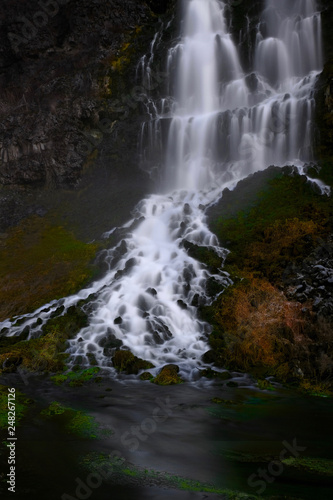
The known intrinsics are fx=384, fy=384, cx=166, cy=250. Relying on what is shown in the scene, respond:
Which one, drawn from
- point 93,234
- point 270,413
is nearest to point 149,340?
point 270,413

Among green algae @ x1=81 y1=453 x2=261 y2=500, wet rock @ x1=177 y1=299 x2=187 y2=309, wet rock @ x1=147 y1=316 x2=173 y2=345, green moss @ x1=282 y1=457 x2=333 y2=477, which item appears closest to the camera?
green algae @ x1=81 y1=453 x2=261 y2=500

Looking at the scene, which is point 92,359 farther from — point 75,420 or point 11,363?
point 75,420

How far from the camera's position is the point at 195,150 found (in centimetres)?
2684

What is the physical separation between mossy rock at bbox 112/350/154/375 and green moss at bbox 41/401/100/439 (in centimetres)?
295

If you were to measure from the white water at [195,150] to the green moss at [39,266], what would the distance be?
56.0 inches

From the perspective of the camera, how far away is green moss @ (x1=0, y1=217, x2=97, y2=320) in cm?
1681

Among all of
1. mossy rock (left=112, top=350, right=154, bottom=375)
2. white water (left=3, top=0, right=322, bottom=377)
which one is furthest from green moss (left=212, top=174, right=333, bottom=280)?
mossy rock (left=112, top=350, right=154, bottom=375)

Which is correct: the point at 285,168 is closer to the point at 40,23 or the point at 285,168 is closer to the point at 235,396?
the point at 235,396

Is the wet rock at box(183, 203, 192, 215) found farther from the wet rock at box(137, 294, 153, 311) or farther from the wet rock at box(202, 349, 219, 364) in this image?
the wet rock at box(202, 349, 219, 364)

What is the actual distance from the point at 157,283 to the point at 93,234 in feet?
26.7

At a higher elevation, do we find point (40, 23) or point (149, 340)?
point (40, 23)

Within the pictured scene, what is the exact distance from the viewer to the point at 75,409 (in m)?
7.88

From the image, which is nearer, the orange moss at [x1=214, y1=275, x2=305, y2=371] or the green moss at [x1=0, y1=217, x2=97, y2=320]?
the orange moss at [x1=214, y1=275, x2=305, y2=371]

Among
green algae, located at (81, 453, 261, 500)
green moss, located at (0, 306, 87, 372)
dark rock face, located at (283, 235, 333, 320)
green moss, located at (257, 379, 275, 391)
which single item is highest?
dark rock face, located at (283, 235, 333, 320)
